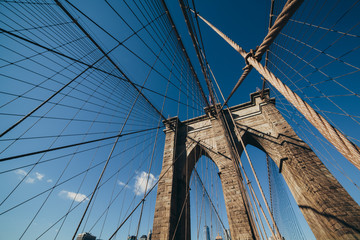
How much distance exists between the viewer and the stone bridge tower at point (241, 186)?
13.1ft

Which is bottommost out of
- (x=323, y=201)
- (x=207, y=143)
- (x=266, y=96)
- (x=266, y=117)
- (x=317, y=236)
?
(x=317, y=236)

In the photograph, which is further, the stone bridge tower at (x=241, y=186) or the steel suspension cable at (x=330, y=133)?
the stone bridge tower at (x=241, y=186)

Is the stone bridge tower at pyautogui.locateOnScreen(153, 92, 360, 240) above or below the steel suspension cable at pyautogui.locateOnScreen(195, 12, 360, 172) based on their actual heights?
above

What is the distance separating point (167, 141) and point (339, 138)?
332 inches

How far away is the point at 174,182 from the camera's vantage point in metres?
7.25

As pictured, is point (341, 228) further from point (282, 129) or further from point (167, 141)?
point (167, 141)

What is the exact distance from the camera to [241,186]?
3.03 m

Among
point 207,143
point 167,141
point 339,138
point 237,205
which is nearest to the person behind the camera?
point 339,138

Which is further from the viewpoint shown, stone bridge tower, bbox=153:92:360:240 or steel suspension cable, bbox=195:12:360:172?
stone bridge tower, bbox=153:92:360:240

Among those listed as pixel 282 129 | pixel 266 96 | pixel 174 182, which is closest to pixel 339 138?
pixel 282 129

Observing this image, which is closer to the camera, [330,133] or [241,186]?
[330,133]

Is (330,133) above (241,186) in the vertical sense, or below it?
below

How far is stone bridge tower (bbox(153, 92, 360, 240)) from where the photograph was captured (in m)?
3.98

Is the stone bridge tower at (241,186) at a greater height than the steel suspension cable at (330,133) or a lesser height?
greater
